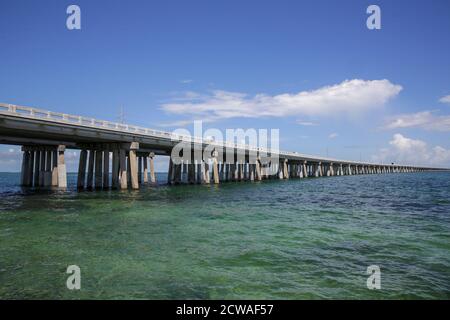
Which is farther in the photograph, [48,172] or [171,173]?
[171,173]

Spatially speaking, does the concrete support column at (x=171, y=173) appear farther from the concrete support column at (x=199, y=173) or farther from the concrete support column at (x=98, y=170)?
the concrete support column at (x=98, y=170)

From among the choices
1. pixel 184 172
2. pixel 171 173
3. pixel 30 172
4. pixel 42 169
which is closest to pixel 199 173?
pixel 184 172

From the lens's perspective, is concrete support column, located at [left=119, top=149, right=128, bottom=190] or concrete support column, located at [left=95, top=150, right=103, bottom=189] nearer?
concrete support column, located at [left=119, top=149, right=128, bottom=190]

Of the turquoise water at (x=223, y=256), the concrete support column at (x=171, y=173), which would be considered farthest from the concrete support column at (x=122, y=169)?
the concrete support column at (x=171, y=173)

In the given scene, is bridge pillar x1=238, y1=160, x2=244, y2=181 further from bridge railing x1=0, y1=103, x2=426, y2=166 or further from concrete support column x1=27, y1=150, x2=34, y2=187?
concrete support column x1=27, y1=150, x2=34, y2=187

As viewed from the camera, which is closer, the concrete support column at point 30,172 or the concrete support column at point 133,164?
the concrete support column at point 133,164

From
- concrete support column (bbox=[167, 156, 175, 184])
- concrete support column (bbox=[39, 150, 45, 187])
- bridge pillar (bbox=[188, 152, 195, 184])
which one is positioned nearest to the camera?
concrete support column (bbox=[39, 150, 45, 187])

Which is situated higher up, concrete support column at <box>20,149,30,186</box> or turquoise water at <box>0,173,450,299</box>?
concrete support column at <box>20,149,30,186</box>

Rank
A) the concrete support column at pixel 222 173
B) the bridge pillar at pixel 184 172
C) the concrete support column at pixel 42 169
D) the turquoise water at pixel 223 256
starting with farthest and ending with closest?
the concrete support column at pixel 222 173
the bridge pillar at pixel 184 172
the concrete support column at pixel 42 169
the turquoise water at pixel 223 256

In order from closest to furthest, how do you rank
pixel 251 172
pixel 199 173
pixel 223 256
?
pixel 223 256 < pixel 199 173 < pixel 251 172

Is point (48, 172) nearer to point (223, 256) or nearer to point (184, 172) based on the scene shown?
point (184, 172)

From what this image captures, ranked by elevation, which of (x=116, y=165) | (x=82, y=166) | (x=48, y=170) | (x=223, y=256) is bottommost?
(x=223, y=256)

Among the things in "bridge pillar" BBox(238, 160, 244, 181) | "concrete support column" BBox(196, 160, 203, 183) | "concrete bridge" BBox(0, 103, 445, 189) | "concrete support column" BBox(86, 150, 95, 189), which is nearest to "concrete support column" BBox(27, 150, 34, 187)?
→ "concrete bridge" BBox(0, 103, 445, 189)
